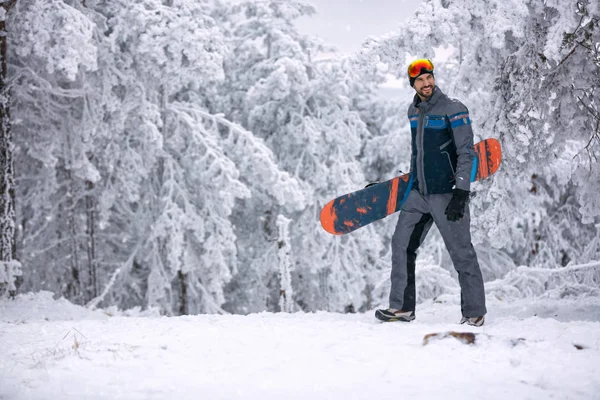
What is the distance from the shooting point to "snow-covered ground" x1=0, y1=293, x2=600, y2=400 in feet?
7.82

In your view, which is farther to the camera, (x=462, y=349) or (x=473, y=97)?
(x=473, y=97)

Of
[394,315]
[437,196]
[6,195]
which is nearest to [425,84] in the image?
[437,196]

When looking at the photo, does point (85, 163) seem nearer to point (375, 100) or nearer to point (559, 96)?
point (559, 96)

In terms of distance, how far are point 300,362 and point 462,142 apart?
2.38m

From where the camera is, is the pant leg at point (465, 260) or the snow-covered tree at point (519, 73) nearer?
the pant leg at point (465, 260)

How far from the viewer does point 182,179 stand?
13047mm

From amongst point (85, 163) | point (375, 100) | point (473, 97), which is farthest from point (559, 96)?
point (375, 100)

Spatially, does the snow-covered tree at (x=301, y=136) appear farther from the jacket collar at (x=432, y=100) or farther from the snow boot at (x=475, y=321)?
the snow boot at (x=475, y=321)

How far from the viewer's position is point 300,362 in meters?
2.86

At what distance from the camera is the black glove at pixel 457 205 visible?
3.98 metres

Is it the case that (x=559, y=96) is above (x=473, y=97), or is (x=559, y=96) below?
below

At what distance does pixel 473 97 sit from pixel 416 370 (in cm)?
490

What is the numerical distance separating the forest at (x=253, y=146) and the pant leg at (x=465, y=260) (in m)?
1.64

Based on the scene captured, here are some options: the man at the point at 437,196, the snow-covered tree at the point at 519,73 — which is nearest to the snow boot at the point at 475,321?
the man at the point at 437,196
